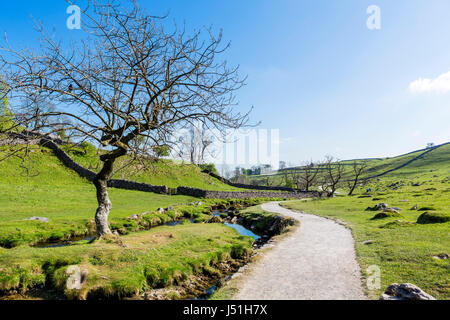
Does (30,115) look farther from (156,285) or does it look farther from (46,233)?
(46,233)

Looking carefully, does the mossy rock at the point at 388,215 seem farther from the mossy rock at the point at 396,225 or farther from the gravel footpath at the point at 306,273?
the gravel footpath at the point at 306,273

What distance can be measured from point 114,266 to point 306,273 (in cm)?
822

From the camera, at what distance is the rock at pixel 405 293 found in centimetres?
663

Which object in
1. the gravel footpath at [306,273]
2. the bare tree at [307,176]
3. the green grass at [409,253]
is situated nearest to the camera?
the gravel footpath at [306,273]

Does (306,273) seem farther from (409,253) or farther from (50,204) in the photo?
(50,204)

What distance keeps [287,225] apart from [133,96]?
17681mm

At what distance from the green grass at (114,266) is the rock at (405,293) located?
7202mm

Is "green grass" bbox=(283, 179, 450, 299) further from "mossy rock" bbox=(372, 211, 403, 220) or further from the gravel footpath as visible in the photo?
"mossy rock" bbox=(372, 211, 403, 220)

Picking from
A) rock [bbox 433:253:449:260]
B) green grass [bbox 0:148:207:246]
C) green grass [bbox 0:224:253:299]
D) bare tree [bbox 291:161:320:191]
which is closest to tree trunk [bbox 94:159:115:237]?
green grass [bbox 0:224:253:299]

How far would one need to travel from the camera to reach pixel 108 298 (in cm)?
877

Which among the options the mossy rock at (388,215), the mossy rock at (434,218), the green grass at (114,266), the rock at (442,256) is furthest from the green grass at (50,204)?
the mossy rock at (434,218)

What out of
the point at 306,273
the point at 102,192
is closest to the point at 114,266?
the point at 102,192

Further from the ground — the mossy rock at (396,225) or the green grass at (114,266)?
the mossy rock at (396,225)

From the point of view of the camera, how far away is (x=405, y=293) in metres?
6.81
